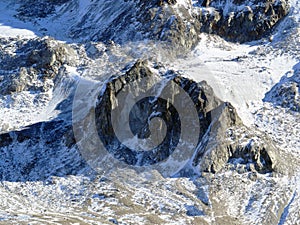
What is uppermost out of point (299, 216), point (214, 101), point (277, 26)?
point (277, 26)

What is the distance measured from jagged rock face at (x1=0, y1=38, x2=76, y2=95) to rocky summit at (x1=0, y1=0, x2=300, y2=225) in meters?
0.12

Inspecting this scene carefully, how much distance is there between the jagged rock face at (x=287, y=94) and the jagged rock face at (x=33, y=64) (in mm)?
18861

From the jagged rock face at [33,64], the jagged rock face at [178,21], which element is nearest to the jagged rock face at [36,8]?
the jagged rock face at [178,21]

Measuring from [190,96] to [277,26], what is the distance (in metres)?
22.5

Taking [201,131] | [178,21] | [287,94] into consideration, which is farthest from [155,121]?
[178,21]

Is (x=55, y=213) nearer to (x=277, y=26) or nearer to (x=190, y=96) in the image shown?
(x=190, y=96)

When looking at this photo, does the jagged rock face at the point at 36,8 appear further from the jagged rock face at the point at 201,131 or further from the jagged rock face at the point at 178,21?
the jagged rock face at the point at 201,131

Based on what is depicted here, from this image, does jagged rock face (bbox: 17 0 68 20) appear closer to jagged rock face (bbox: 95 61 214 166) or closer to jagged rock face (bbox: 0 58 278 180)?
jagged rock face (bbox: 0 58 278 180)

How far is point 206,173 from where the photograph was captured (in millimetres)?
39781

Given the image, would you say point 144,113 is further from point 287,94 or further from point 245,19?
point 245,19

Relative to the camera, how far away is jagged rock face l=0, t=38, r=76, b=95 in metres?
51.7

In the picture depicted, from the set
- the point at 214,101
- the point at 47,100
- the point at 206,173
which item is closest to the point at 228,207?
the point at 206,173

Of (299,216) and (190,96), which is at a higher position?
(190,96)

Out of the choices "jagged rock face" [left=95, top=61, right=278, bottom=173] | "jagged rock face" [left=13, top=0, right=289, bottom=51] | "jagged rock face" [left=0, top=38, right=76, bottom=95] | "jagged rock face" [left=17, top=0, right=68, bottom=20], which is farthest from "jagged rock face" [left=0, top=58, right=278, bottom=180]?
"jagged rock face" [left=17, top=0, right=68, bottom=20]
